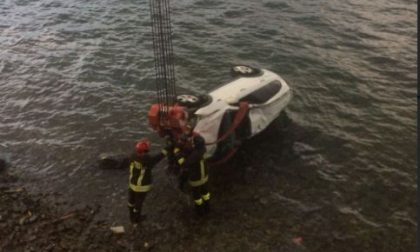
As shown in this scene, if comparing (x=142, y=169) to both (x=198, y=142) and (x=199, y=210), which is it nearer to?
(x=198, y=142)

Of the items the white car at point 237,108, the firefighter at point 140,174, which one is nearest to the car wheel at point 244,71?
the white car at point 237,108

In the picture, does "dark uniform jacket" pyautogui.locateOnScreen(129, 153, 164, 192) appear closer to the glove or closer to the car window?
the glove

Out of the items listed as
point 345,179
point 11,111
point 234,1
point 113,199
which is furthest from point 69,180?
point 234,1

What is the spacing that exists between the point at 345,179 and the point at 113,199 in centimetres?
601

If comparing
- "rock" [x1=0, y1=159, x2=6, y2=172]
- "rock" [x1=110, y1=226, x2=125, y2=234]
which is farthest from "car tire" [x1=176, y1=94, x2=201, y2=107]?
"rock" [x1=0, y1=159, x2=6, y2=172]

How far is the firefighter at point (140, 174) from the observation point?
34.0 feet

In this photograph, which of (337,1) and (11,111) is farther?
(337,1)

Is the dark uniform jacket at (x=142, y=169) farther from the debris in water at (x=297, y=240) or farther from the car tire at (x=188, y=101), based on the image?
the debris in water at (x=297, y=240)

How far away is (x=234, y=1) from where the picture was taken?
81.7 feet

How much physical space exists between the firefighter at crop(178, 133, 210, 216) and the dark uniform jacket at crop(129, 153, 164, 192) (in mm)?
633

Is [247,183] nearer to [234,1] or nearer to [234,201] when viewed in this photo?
[234,201]

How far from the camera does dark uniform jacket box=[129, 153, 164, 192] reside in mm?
10367

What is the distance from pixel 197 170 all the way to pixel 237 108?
2586mm

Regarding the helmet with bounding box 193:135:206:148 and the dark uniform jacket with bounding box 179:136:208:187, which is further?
the helmet with bounding box 193:135:206:148
